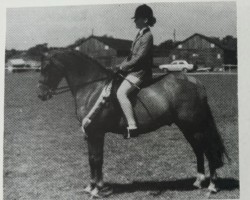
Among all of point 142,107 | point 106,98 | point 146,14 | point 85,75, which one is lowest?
point 142,107

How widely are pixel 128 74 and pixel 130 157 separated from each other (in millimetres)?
1094

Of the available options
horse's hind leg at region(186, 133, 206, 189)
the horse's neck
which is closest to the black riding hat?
the horse's neck

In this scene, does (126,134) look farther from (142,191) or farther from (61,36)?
(61,36)

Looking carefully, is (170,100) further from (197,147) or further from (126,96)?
(197,147)

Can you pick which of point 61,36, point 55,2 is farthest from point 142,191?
point 55,2

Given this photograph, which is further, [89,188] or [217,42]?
[217,42]

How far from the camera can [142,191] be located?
4.11 meters

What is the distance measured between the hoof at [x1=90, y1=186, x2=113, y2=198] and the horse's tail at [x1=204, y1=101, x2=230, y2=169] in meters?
1.09

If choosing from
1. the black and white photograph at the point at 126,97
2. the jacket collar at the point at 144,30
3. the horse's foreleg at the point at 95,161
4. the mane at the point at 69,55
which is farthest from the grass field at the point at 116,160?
the jacket collar at the point at 144,30

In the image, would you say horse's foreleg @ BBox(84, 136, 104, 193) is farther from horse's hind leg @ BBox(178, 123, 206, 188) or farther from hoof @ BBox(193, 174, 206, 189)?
hoof @ BBox(193, 174, 206, 189)

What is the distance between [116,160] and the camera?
4.49 metres

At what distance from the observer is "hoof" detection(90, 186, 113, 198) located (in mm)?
4102

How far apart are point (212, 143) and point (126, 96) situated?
1.02 meters

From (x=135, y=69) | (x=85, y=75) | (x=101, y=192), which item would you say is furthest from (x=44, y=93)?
(x=101, y=192)
